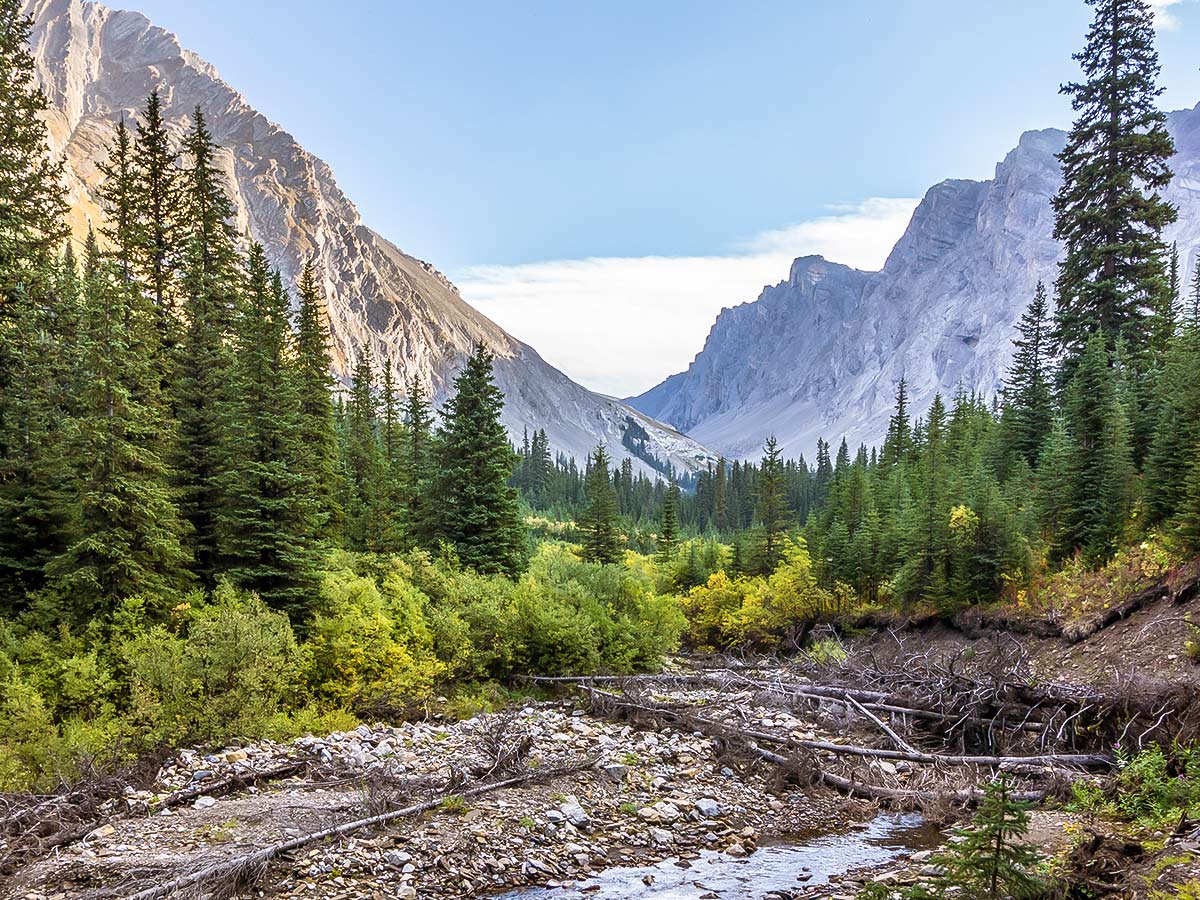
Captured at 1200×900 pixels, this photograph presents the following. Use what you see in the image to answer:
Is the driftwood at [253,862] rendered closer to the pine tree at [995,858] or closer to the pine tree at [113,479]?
the pine tree at [113,479]

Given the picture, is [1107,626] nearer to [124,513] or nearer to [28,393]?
[124,513]

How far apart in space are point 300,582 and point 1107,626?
74.2 feet

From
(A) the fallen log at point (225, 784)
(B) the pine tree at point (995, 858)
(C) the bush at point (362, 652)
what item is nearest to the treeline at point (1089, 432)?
(B) the pine tree at point (995, 858)

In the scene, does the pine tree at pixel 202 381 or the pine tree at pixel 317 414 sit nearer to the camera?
the pine tree at pixel 202 381

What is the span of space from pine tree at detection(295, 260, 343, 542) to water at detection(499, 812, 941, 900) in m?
12.6

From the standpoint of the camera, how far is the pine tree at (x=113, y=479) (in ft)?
44.8

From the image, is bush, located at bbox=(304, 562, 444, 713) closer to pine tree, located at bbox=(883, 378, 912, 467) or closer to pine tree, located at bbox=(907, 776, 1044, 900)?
pine tree, located at bbox=(907, 776, 1044, 900)

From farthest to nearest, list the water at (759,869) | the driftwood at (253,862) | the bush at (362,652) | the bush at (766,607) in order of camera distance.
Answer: the bush at (766,607)
the bush at (362,652)
the water at (759,869)
the driftwood at (253,862)

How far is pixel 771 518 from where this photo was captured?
50812 millimetres

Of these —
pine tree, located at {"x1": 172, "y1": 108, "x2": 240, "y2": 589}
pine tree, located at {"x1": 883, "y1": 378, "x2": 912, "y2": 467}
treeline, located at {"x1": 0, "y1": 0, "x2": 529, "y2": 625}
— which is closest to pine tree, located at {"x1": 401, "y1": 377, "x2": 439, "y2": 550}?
treeline, located at {"x1": 0, "y1": 0, "x2": 529, "y2": 625}

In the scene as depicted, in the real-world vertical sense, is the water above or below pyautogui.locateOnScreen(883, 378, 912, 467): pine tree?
below

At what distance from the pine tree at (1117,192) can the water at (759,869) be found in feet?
99.5

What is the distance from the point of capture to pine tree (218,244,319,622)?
16.9 m

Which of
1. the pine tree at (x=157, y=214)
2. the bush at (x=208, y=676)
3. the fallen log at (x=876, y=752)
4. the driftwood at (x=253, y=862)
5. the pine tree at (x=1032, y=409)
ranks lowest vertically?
the fallen log at (x=876, y=752)
